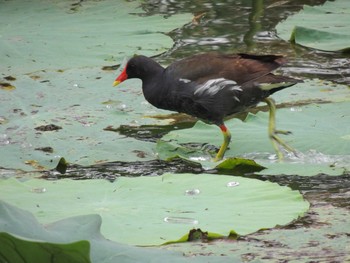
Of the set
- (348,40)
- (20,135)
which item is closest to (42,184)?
(20,135)

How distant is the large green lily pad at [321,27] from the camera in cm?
633

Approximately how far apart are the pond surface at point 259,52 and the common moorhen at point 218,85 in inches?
7.8

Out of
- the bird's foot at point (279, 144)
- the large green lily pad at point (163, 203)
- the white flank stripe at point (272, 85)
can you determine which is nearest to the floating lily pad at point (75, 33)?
the white flank stripe at point (272, 85)

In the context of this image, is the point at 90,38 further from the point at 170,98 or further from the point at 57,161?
the point at 57,161

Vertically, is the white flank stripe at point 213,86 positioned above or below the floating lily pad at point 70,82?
above

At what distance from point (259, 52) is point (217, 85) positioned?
1591 millimetres

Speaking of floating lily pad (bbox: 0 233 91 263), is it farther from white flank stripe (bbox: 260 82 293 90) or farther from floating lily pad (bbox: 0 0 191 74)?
floating lily pad (bbox: 0 0 191 74)

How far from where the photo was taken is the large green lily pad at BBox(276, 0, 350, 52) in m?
6.33

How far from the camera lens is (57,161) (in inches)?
171

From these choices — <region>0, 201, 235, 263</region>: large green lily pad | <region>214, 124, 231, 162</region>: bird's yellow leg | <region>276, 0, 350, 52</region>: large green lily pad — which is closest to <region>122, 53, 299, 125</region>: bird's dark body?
<region>214, 124, 231, 162</region>: bird's yellow leg

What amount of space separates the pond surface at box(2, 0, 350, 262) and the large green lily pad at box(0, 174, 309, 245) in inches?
2.9

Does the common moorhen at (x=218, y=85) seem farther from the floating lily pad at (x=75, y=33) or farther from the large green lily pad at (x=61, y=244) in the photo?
the large green lily pad at (x=61, y=244)

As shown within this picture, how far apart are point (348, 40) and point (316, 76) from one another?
67 cm

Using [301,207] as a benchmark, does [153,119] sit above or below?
below
